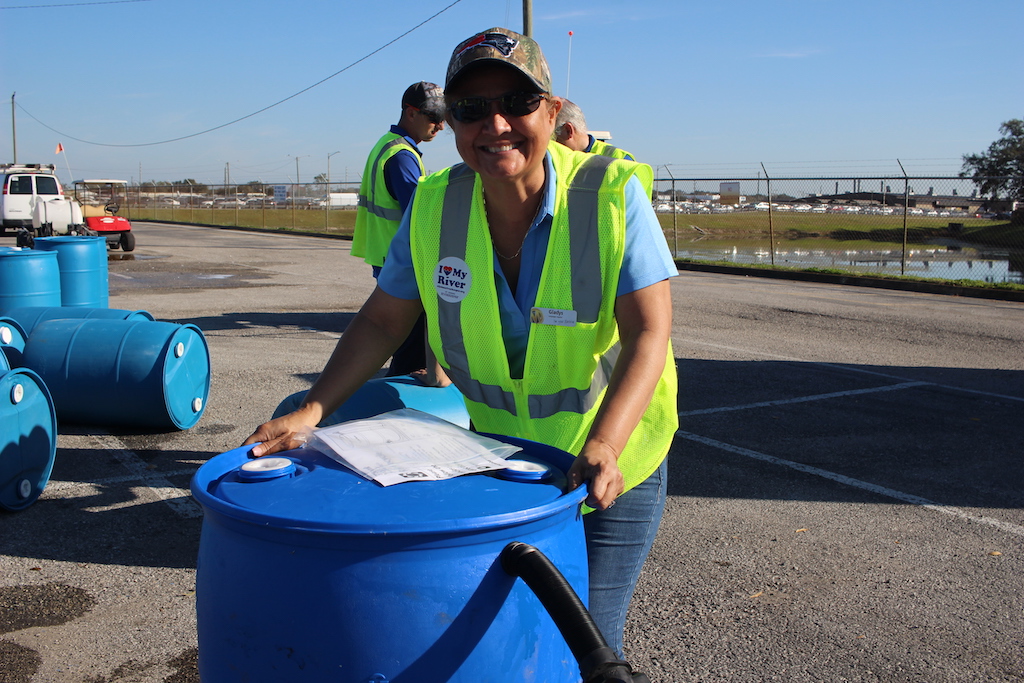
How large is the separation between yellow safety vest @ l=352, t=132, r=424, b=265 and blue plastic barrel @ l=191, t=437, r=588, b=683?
3498mm

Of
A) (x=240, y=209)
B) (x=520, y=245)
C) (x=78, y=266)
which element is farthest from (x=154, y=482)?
(x=240, y=209)

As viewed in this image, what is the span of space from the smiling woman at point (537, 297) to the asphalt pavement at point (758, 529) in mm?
1377

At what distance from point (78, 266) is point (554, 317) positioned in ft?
26.4

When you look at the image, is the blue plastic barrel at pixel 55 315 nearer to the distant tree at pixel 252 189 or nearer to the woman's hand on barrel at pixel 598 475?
the woman's hand on barrel at pixel 598 475

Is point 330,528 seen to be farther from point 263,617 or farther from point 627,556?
point 627,556

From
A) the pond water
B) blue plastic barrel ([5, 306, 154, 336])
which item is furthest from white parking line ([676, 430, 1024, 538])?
the pond water

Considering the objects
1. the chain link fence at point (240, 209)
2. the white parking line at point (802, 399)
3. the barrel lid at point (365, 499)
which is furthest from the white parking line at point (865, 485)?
the chain link fence at point (240, 209)

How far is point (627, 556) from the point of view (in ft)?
6.67

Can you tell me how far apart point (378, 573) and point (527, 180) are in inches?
38.5

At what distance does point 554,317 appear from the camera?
1.90m

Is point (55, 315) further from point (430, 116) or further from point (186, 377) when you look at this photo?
point (430, 116)

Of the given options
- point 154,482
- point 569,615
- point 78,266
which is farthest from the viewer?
point 78,266

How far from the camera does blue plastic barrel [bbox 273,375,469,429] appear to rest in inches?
138

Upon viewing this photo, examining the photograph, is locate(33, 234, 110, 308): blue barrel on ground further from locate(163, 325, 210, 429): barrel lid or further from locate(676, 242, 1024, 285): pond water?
locate(676, 242, 1024, 285): pond water
